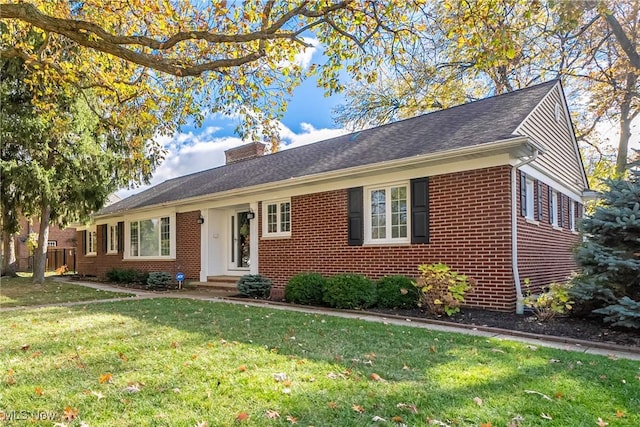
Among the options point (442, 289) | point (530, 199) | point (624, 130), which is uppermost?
point (624, 130)

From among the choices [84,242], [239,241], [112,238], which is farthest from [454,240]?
[84,242]

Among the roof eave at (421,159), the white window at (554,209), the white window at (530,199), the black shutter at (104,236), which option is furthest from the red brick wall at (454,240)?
the black shutter at (104,236)

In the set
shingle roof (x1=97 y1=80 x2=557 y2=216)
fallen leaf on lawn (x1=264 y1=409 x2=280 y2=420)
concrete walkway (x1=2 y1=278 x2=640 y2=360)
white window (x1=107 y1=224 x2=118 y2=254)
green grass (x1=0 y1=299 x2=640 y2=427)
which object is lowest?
concrete walkway (x1=2 y1=278 x2=640 y2=360)

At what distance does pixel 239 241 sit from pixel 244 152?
22.5 feet

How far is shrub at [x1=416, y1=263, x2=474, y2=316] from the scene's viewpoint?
729cm

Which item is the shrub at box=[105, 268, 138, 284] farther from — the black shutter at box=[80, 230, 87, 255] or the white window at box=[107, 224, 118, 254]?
the black shutter at box=[80, 230, 87, 255]

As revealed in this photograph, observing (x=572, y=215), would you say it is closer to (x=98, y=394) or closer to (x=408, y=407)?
(x=408, y=407)

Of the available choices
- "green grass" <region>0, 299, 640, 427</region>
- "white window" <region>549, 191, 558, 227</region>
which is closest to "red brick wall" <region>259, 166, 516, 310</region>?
"green grass" <region>0, 299, 640, 427</region>

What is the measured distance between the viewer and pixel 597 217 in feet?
22.3

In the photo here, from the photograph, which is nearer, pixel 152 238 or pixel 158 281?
pixel 158 281

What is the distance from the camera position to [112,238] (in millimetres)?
18453

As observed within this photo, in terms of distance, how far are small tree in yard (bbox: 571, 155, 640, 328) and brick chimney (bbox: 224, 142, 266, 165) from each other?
13.7 metres

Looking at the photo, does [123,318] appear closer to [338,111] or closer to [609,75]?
[338,111]

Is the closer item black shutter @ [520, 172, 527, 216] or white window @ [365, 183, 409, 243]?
black shutter @ [520, 172, 527, 216]
